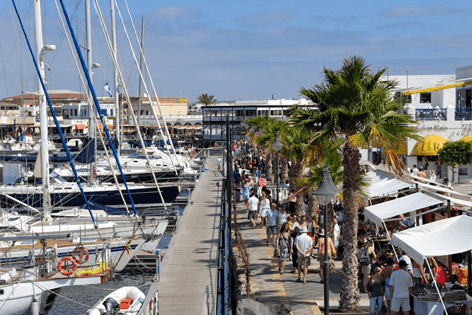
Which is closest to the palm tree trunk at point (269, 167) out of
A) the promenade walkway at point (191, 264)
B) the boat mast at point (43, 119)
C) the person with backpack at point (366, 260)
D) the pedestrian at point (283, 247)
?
the promenade walkway at point (191, 264)

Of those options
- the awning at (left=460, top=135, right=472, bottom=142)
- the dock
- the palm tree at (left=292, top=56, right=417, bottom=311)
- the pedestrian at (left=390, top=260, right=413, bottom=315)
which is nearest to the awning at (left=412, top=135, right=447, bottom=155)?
the awning at (left=460, top=135, right=472, bottom=142)

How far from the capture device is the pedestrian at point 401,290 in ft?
41.6

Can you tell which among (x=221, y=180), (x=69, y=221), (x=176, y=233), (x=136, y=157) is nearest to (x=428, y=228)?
(x=176, y=233)

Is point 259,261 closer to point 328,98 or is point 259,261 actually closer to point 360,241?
point 360,241

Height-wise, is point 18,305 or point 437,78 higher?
point 437,78

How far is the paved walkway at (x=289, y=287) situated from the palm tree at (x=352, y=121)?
868 millimetres

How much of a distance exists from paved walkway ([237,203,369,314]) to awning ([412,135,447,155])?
59.3 feet

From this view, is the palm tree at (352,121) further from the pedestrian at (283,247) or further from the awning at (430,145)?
the awning at (430,145)

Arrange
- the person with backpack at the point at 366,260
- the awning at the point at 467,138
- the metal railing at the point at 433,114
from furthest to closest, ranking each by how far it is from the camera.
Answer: the metal railing at the point at 433,114, the awning at the point at 467,138, the person with backpack at the point at 366,260

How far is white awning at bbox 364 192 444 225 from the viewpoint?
52.5 ft

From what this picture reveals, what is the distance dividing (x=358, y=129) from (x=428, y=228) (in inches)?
117

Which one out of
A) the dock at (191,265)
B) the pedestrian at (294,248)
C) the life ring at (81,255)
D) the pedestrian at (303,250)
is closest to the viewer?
the dock at (191,265)

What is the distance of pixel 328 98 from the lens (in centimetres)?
1535

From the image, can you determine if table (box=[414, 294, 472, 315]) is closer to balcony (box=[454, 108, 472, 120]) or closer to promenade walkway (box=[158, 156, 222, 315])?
promenade walkway (box=[158, 156, 222, 315])
